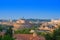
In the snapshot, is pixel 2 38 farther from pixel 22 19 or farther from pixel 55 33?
pixel 22 19

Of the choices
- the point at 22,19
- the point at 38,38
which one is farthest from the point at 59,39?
the point at 22,19

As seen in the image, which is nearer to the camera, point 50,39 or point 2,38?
point 2,38

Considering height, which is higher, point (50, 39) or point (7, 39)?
point (7, 39)

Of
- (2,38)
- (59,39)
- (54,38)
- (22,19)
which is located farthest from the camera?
(22,19)

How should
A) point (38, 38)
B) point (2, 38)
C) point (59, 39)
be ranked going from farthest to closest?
point (38, 38) < point (59, 39) < point (2, 38)

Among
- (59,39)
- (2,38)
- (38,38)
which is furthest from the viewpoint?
(38,38)

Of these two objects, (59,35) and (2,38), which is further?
(59,35)

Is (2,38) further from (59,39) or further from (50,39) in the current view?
(50,39)

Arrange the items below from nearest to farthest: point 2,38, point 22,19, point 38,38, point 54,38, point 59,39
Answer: point 2,38 < point 59,39 < point 54,38 < point 38,38 < point 22,19

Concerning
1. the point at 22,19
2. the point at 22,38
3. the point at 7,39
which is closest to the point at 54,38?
the point at 22,38
